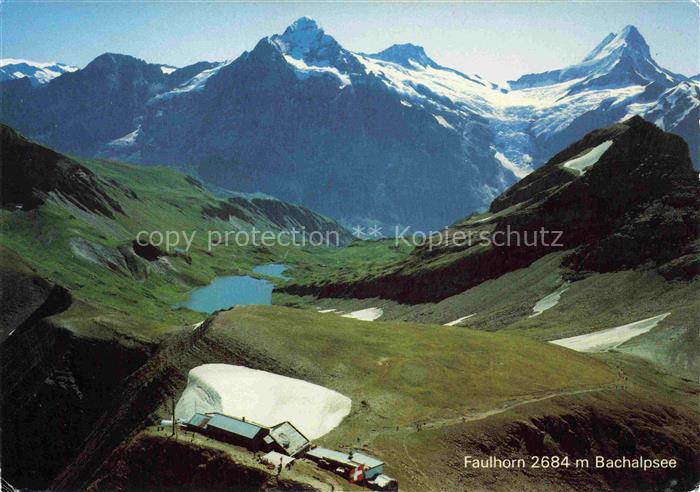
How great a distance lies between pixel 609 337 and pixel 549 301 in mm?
40150

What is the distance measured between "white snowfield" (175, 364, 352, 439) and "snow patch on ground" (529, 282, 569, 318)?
90.9m

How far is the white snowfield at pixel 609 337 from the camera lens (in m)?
113

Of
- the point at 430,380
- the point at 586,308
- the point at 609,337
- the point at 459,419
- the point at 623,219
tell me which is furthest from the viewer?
the point at 623,219

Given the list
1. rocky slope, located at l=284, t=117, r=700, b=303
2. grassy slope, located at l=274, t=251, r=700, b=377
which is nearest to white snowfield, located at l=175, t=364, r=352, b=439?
grassy slope, located at l=274, t=251, r=700, b=377

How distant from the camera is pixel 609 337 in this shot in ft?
389

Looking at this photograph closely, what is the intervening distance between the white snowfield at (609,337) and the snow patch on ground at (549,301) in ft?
97.5

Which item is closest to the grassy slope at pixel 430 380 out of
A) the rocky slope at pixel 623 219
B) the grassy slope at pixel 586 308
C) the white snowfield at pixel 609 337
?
the white snowfield at pixel 609 337

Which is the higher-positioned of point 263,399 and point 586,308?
point 586,308

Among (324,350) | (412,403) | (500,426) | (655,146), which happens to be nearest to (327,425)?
(412,403)

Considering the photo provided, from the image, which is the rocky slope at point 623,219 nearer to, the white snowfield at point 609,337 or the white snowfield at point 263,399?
the white snowfield at point 609,337

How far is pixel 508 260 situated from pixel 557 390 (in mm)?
118245

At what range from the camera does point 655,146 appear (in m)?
196

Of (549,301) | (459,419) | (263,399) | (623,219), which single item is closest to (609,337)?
(549,301)

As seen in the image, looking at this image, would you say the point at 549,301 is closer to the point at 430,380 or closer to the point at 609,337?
the point at 609,337
